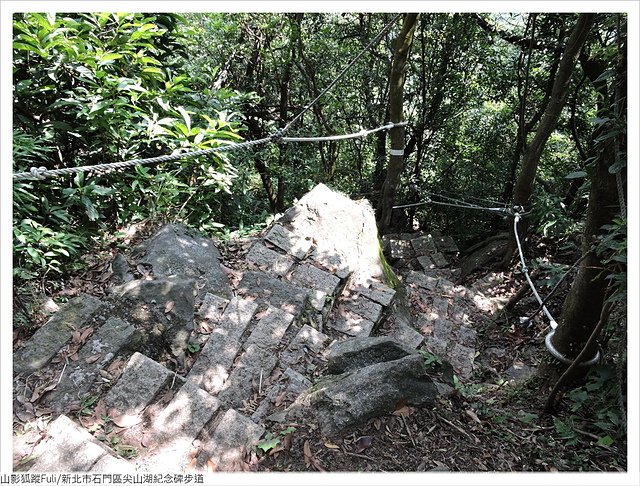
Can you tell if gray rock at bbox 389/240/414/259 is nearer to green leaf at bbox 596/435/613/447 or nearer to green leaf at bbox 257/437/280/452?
green leaf at bbox 596/435/613/447

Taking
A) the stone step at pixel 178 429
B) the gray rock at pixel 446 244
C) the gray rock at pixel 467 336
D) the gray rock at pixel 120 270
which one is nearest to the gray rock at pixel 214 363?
the stone step at pixel 178 429

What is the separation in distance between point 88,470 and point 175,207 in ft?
7.47

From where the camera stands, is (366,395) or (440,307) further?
(440,307)

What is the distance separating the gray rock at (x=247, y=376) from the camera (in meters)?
2.22

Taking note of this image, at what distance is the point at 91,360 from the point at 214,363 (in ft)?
2.04

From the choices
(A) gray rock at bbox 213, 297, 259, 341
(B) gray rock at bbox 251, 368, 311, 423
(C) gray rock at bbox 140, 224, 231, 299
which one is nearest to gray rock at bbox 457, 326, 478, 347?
(B) gray rock at bbox 251, 368, 311, 423

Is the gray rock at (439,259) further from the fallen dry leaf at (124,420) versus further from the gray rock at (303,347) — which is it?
the fallen dry leaf at (124,420)

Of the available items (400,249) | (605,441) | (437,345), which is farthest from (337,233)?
(400,249)

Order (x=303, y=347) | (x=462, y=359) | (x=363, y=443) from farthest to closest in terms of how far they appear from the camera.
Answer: (x=462, y=359) → (x=303, y=347) → (x=363, y=443)

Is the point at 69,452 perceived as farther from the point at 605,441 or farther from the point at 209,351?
the point at 605,441

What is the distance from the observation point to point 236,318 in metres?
2.60

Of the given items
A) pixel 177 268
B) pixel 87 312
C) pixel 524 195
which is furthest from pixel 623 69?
pixel 524 195

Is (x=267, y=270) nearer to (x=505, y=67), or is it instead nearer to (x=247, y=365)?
(x=247, y=365)

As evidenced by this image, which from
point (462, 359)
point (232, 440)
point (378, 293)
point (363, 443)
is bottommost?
point (462, 359)
